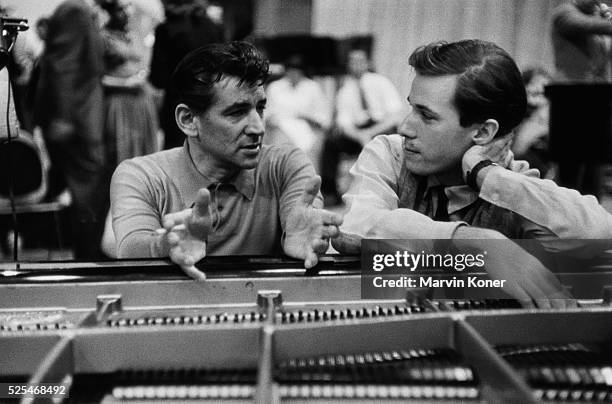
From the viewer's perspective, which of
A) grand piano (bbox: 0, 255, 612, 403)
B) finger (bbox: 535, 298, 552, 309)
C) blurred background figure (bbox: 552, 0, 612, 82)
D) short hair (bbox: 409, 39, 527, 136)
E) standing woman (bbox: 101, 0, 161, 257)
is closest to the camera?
grand piano (bbox: 0, 255, 612, 403)

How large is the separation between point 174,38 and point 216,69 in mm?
1624

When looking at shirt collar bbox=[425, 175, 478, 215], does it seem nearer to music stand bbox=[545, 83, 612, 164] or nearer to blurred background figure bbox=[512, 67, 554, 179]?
music stand bbox=[545, 83, 612, 164]

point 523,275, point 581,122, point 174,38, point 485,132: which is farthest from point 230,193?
point 581,122

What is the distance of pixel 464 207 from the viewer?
1534 mm

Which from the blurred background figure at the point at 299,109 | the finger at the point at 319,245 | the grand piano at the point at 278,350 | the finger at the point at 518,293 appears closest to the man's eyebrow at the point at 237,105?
the finger at the point at 319,245

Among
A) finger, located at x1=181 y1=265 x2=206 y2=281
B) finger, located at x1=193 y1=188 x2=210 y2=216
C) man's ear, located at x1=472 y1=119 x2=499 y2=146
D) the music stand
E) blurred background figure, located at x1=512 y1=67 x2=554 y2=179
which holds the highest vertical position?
man's ear, located at x1=472 y1=119 x2=499 y2=146

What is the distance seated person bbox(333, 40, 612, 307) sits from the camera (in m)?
1.38

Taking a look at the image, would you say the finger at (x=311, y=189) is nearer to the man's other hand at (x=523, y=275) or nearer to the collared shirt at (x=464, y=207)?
the collared shirt at (x=464, y=207)

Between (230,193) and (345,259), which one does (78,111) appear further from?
(345,259)

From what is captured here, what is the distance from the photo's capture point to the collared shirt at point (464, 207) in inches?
52.7

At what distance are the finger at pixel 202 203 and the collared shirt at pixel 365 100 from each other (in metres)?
4.31

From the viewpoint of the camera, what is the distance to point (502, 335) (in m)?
0.99

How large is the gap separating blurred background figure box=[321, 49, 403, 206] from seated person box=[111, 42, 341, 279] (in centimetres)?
372

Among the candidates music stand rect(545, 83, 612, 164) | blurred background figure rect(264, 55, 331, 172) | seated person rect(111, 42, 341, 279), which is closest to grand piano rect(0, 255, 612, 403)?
seated person rect(111, 42, 341, 279)
